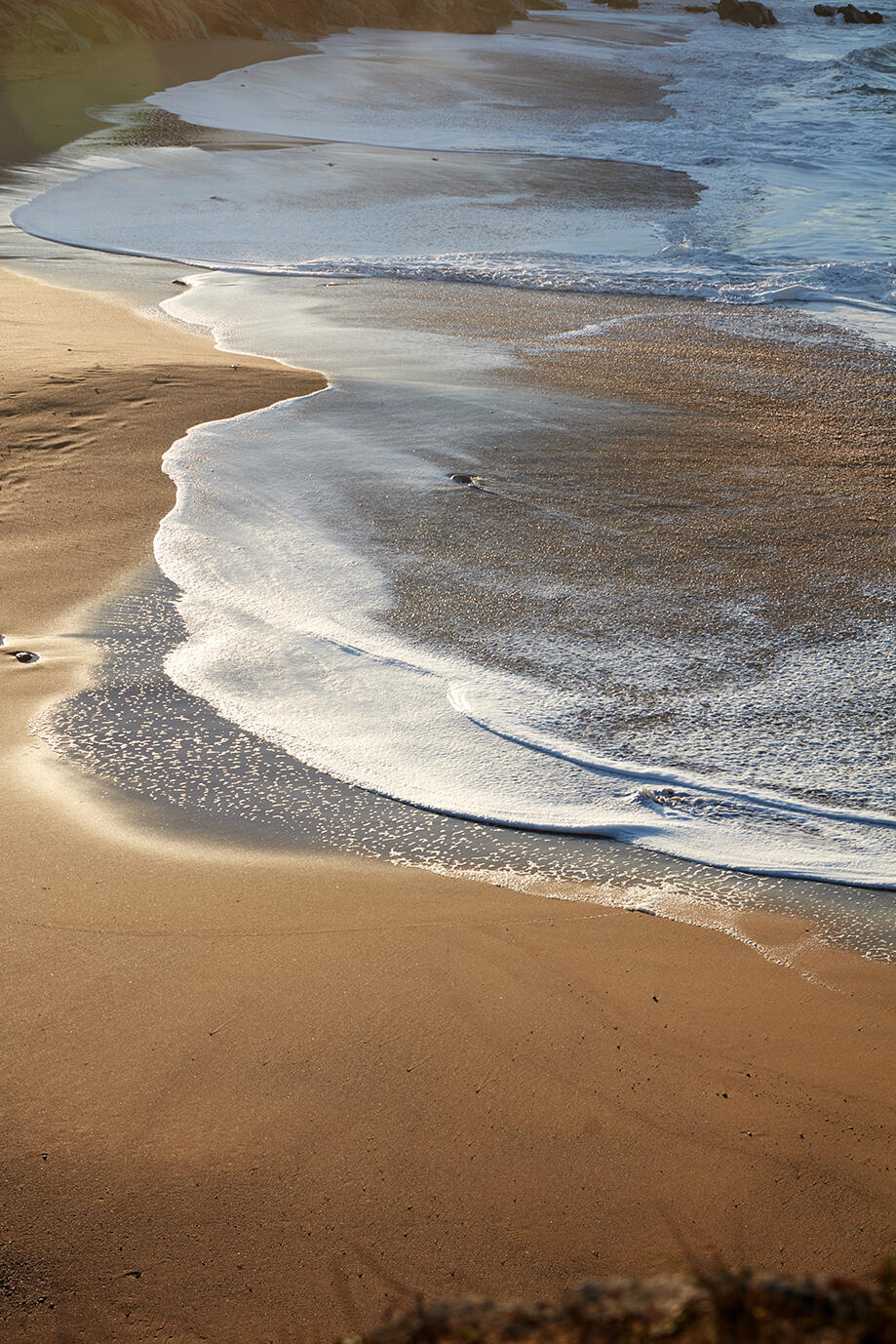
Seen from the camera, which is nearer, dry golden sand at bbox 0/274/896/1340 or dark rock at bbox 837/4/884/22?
dry golden sand at bbox 0/274/896/1340

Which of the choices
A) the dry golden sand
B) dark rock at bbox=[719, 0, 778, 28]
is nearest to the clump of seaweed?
the dry golden sand

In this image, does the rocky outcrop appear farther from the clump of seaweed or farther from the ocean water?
the clump of seaweed

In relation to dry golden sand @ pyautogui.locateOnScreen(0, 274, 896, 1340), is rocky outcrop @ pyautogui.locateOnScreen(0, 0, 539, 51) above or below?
above

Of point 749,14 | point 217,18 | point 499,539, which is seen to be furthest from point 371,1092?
point 749,14

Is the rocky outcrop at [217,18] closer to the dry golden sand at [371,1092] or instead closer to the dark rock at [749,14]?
the dark rock at [749,14]

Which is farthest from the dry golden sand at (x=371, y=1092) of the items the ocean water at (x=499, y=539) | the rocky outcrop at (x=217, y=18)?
the rocky outcrop at (x=217, y=18)

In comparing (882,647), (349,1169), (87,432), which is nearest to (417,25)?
(87,432)
